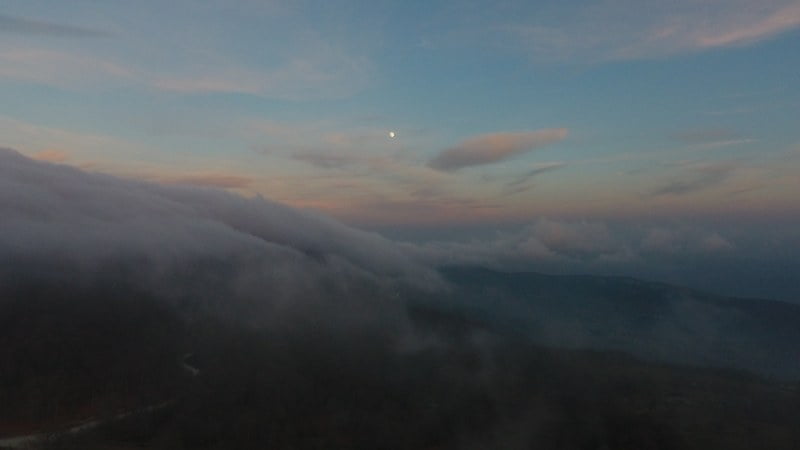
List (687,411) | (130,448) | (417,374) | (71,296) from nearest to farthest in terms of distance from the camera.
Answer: (130,448) < (687,411) < (417,374) < (71,296)

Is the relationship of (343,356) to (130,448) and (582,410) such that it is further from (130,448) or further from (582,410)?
(130,448)

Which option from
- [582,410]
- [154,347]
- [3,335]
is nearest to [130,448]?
[154,347]

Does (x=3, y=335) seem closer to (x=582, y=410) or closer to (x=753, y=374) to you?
(x=582, y=410)

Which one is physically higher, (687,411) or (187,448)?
(187,448)

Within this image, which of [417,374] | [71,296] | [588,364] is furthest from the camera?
[588,364]

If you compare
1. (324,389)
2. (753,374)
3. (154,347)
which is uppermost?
(154,347)

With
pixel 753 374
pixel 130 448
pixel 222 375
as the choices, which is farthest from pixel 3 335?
pixel 753 374

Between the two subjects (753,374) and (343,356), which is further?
(753,374)
